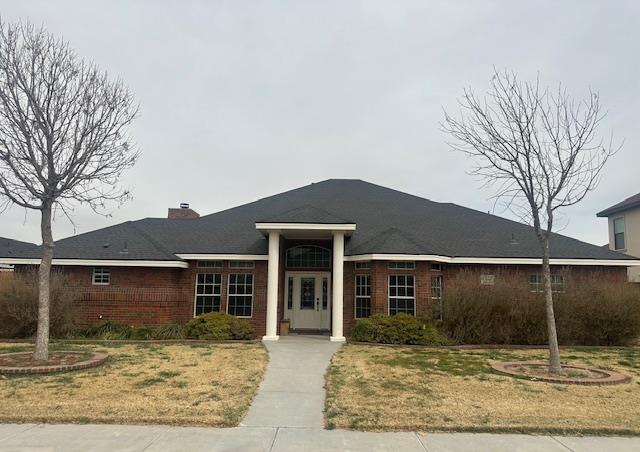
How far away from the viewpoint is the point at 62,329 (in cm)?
1580

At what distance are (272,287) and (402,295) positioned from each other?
4454 mm

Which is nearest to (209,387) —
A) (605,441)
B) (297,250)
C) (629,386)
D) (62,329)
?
(605,441)

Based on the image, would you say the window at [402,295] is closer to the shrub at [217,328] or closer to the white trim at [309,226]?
the white trim at [309,226]

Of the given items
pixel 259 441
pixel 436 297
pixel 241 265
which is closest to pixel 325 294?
pixel 241 265

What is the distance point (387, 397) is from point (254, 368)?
12.1ft

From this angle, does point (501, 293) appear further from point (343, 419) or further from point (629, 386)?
point (343, 419)

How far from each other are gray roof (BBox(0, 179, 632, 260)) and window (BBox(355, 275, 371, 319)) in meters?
1.10

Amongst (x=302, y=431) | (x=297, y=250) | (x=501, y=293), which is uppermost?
(x=297, y=250)

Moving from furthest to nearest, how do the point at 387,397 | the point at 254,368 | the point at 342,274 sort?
1. the point at 342,274
2. the point at 254,368
3. the point at 387,397

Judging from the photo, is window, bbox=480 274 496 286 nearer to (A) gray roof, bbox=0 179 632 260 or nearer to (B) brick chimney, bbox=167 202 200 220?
(A) gray roof, bbox=0 179 632 260

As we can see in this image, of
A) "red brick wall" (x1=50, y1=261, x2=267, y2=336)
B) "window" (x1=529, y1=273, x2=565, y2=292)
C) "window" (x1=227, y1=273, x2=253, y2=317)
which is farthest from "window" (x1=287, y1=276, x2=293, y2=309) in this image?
"window" (x1=529, y1=273, x2=565, y2=292)

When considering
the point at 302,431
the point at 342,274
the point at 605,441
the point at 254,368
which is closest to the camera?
the point at 605,441

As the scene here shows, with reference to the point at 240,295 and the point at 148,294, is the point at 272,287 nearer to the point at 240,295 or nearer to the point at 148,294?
the point at 240,295

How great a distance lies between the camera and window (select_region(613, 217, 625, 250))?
86.5ft
